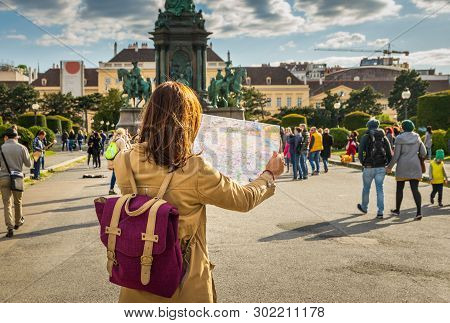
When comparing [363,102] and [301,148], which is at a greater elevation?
[363,102]

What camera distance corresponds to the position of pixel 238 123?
12.3 feet

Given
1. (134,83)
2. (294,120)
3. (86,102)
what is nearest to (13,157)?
(134,83)

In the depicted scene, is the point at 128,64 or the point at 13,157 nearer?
the point at 13,157

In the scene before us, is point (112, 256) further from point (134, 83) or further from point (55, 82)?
point (55, 82)

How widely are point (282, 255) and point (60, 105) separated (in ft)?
299

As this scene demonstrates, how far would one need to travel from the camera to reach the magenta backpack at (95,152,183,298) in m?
2.81

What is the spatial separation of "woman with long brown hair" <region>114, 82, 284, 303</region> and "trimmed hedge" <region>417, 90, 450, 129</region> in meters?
39.3

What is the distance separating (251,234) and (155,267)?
22.1 feet

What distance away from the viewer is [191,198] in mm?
3000

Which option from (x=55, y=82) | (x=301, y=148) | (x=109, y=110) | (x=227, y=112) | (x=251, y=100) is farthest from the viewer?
(x=55, y=82)

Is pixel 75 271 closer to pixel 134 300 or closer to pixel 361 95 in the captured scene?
pixel 134 300

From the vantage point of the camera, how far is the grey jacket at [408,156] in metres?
11.4

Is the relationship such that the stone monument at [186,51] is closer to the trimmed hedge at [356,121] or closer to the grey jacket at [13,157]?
the trimmed hedge at [356,121]

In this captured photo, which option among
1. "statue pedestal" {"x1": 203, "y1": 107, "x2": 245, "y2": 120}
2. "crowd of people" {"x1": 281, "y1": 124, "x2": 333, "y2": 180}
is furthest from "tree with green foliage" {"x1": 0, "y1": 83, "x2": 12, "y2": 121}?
"crowd of people" {"x1": 281, "y1": 124, "x2": 333, "y2": 180}
